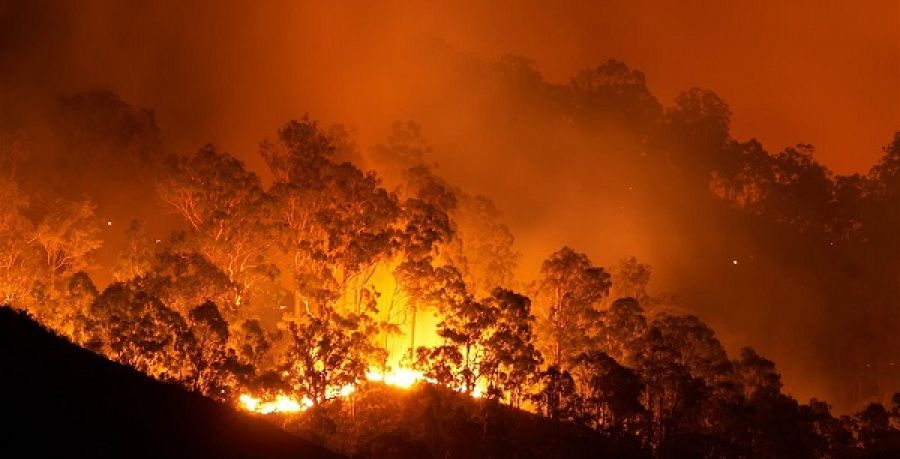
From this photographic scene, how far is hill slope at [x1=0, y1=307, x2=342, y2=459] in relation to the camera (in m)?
13.6

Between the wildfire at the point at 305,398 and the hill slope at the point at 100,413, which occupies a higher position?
the wildfire at the point at 305,398

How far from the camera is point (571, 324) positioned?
41.3 meters

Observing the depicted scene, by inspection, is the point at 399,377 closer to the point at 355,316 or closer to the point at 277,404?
the point at 355,316

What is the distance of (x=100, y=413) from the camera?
15141 mm

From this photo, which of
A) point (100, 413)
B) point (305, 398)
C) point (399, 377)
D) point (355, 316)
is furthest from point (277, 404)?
point (100, 413)

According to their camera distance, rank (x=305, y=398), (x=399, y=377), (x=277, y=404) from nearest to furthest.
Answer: (x=277, y=404) < (x=305, y=398) < (x=399, y=377)

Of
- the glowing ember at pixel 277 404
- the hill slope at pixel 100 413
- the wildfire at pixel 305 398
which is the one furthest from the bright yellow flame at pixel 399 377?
the hill slope at pixel 100 413

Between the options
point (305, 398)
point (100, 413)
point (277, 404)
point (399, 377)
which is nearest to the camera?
point (100, 413)

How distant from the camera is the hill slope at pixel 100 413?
44.7 feet

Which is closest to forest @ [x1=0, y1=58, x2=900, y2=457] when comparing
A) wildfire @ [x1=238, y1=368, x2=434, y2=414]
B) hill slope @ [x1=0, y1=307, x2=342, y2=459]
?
wildfire @ [x1=238, y1=368, x2=434, y2=414]

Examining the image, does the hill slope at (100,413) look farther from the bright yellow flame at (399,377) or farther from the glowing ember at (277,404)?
the bright yellow flame at (399,377)

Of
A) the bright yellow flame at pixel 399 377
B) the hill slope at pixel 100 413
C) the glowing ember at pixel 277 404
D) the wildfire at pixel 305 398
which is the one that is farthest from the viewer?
the bright yellow flame at pixel 399 377

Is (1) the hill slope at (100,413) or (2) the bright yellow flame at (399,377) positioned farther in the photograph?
(2) the bright yellow flame at (399,377)

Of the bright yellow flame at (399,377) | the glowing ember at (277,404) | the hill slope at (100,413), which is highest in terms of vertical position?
the bright yellow flame at (399,377)
